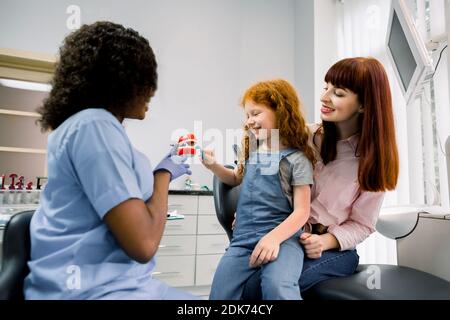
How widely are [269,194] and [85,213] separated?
0.57m

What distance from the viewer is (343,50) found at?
9.84 ft

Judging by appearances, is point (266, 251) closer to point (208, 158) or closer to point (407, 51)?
point (208, 158)

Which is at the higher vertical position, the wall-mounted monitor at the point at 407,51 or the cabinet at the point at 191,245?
the wall-mounted monitor at the point at 407,51

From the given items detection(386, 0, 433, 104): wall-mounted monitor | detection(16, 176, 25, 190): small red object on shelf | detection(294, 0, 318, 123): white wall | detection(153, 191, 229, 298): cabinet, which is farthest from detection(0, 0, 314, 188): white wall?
detection(386, 0, 433, 104): wall-mounted monitor

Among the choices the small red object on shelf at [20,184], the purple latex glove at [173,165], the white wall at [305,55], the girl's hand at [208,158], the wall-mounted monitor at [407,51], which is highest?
the white wall at [305,55]

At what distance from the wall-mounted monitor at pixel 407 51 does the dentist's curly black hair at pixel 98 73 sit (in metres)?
1.09

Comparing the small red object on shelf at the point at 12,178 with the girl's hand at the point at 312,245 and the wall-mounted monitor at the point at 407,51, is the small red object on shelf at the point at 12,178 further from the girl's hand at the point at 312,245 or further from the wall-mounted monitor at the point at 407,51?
the wall-mounted monitor at the point at 407,51

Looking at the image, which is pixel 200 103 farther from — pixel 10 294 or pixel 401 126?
pixel 10 294

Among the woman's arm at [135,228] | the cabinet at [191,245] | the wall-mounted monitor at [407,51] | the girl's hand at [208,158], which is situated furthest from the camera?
the cabinet at [191,245]

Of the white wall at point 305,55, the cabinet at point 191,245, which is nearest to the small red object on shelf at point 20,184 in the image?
the cabinet at point 191,245

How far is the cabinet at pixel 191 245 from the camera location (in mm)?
2412

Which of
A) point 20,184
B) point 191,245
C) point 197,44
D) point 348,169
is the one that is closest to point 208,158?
point 348,169

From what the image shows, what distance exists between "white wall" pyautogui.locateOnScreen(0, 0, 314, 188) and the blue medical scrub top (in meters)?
2.43
